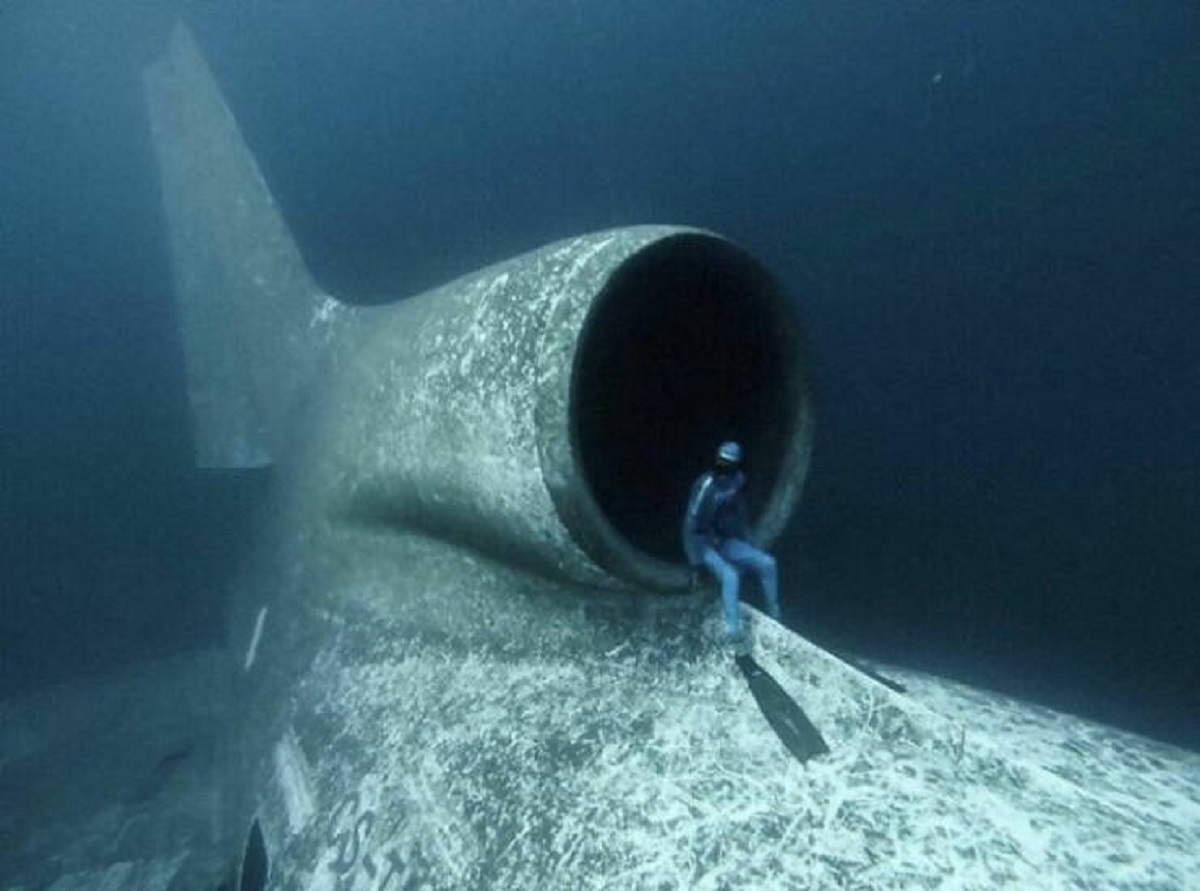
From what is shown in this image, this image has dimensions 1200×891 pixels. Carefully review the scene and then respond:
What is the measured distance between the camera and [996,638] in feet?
43.5

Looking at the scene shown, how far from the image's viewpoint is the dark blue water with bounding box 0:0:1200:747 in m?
11.5

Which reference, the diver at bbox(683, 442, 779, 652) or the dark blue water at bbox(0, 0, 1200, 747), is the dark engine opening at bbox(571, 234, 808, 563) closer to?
the diver at bbox(683, 442, 779, 652)

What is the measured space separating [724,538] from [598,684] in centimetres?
112

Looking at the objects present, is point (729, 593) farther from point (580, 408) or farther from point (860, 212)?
point (860, 212)

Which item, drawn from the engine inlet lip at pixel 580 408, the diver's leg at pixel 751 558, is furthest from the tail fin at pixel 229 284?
the diver's leg at pixel 751 558

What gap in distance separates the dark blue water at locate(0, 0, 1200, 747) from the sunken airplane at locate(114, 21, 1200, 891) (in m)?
4.98

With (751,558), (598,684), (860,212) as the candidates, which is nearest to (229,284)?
(598,684)

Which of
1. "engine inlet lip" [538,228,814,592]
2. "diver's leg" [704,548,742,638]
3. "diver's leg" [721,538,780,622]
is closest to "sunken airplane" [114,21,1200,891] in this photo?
"engine inlet lip" [538,228,814,592]

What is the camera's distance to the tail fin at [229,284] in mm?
9461

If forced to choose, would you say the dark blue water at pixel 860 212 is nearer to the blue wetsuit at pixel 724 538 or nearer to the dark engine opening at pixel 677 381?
the dark engine opening at pixel 677 381

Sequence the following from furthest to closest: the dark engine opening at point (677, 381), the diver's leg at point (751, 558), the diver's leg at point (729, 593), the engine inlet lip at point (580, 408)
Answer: the diver's leg at point (751, 558) < the dark engine opening at point (677, 381) < the diver's leg at point (729, 593) < the engine inlet lip at point (580, 408)

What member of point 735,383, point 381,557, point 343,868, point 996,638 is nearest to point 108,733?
point 381,557

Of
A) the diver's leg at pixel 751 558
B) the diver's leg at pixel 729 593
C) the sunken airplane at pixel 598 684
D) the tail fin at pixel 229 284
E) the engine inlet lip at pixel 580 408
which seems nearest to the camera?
the sunken airplane at pixel 598 684

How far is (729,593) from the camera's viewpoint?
173 inches
